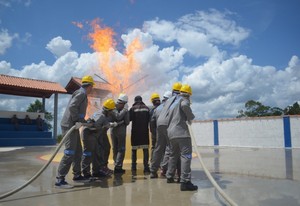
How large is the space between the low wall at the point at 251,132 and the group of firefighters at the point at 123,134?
15277mm

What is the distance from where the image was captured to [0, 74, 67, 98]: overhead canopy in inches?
987

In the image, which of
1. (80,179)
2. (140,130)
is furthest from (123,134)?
(80,179)

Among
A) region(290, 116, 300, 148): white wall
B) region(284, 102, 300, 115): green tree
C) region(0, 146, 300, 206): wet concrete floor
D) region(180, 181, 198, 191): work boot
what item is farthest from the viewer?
region(284, 102, 300, 115): green tree

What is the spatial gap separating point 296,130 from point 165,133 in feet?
53.3

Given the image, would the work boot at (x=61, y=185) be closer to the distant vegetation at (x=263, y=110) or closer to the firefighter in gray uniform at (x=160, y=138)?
the firefighter in gray uniform at (x=160, y=138)

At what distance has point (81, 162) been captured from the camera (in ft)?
22.4

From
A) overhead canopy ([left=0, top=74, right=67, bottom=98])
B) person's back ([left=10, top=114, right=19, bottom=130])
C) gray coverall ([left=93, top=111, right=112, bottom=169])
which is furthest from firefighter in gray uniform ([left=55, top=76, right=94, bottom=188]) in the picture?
person's back ([left=10, top=114, right=19, bottom=130])

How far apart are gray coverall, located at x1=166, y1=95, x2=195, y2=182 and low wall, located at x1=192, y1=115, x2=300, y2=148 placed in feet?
54.5

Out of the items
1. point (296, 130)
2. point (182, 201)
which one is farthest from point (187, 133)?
point (296, 130)

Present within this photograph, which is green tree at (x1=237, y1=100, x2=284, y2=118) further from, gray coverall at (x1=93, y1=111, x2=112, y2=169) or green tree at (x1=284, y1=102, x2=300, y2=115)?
gray coverall at (x1=93, y1=111, x2=112, y2=169)

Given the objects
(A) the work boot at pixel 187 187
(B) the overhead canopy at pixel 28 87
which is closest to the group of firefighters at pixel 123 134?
(A) the work boot at pixel 187 187

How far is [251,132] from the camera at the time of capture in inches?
868

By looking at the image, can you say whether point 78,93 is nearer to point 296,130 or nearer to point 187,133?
point 187,133

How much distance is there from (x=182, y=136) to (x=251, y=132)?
58.8ft
